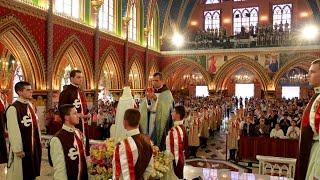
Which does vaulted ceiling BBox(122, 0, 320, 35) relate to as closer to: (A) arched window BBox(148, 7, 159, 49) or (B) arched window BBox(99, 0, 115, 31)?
(A) arched window BBox(148, 7, 159, 49)

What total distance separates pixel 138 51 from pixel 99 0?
8.45 meters

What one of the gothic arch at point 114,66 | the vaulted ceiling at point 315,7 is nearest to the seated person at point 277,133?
the gothic arch at point 114,66

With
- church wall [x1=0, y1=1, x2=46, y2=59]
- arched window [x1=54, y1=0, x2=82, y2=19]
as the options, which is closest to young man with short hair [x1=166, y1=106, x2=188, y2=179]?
church wall [x1=0, y1=1, x2=46, y2=59]

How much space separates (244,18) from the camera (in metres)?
33.3

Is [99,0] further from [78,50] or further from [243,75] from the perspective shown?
[243,75]

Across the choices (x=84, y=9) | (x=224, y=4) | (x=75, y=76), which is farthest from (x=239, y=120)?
(x=224, y=4)

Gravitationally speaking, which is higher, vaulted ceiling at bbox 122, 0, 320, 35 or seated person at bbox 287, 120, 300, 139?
vaulted ceiling at bbox 122, 0, 320, 35

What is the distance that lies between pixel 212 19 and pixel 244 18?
3170mm

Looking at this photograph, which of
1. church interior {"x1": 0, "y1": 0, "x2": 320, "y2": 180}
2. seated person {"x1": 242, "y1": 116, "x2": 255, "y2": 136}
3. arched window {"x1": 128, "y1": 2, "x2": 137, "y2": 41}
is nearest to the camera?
church interior {"x1": 0, "y1": 0, "x2": 320, "y2": 180}

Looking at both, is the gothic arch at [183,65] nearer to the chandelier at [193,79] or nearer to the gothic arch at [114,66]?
the chandelier at [193,79]

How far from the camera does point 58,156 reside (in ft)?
13.7

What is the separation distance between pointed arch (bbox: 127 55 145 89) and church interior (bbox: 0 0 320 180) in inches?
3.3

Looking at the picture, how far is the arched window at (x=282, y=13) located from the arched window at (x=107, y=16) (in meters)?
16.7

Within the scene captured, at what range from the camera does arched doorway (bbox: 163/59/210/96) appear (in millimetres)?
29995
